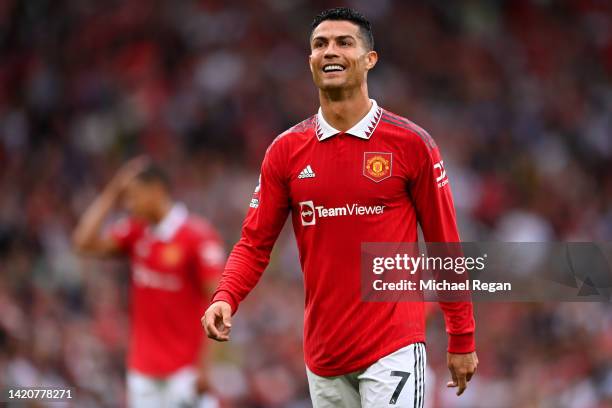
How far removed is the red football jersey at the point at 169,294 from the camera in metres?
8.41

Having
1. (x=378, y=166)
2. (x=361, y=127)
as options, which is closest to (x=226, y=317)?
(x=378, y=166)

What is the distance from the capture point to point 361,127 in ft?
16.5

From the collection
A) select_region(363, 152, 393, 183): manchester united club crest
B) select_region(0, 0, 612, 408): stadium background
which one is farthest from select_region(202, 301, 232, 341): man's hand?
select_region(0, 0, 612, 408): stadium background

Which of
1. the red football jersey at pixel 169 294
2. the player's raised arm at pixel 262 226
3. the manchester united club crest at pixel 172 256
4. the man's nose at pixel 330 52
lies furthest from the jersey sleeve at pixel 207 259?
the man's nose at pixel 330 52

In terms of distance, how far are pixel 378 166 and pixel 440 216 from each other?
34 cm

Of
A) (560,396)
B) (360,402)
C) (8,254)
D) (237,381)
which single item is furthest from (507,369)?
(360,402)

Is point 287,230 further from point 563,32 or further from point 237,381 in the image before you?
point 563,32

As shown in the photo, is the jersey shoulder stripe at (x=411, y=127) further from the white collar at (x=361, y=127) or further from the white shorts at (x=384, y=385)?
the white shorts at (x=384, y=385)

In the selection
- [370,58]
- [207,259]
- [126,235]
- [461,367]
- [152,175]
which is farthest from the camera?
[126,235]

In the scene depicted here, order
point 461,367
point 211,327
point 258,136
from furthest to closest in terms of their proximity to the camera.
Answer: point 258,136 < point 461,367 < point 211,327

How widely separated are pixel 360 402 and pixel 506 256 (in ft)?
3.81

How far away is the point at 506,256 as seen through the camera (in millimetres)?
5625

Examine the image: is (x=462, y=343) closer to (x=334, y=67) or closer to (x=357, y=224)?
(x=357, y=224)

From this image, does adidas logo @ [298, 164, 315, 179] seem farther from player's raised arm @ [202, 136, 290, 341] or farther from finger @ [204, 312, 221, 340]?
finger @ [204, 312, 221, 340]
